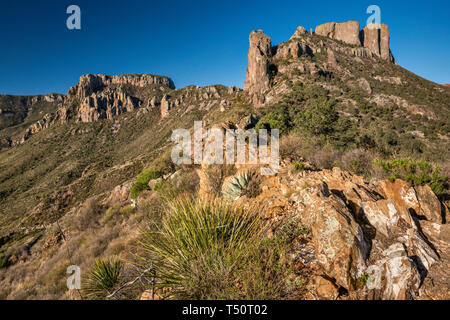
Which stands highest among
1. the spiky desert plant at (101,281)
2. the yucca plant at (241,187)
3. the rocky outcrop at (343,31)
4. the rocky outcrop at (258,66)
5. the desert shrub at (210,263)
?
the rocky outcrop at (343,31)

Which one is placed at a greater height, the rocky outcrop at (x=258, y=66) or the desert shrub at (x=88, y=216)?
the rocky outcrop at (x=258, y=66)

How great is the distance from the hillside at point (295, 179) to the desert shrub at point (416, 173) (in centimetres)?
5

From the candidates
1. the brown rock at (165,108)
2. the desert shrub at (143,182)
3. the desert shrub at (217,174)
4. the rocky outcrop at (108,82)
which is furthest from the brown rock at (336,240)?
the rocky outcrop at (108,82)

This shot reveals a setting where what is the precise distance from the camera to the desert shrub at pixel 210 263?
1736 millimetres

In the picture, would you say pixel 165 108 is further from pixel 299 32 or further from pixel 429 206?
pixel 429 206

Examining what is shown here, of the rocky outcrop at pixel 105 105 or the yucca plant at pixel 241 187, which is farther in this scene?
the rocky outcrop at pixel 105 105

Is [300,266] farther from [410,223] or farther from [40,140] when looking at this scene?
[40,140]

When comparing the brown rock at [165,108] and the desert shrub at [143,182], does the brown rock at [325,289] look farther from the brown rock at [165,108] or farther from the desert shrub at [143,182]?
the brown rock at [165,108]

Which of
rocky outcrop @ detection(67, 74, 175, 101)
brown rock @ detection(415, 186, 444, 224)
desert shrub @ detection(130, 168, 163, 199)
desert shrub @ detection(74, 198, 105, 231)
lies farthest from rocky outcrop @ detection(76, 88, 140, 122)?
brown rock @ detection(415, 186, 444, 224)

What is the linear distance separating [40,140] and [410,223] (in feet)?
366

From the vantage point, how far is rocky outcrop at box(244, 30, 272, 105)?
125 feet

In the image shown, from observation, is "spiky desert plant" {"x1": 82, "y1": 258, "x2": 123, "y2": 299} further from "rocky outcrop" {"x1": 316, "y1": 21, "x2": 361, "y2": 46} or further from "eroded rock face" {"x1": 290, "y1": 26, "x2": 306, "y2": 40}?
"rocky outcrop" {"x1": 316, "y1": 21, "x2": 361, "y2": 46}

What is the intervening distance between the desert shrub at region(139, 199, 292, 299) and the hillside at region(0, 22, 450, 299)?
0.26 ft

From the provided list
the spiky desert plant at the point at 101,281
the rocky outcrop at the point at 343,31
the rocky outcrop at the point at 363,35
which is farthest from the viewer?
the rocky outcrop at the point at 343,31
